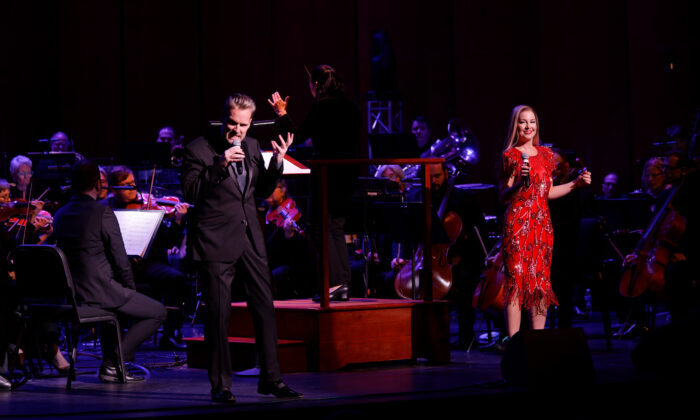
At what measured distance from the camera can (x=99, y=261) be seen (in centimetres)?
512

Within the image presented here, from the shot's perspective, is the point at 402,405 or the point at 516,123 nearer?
the point at 402,405

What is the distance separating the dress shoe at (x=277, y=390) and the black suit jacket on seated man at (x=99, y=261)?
130cm

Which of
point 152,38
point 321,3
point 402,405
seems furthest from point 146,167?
point 402,405

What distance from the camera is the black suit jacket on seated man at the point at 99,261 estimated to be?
507 cm

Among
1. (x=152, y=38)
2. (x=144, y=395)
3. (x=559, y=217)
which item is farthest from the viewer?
(x=152, y=38)

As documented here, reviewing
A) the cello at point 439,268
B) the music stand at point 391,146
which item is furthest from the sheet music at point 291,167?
the music stand at point 391,146

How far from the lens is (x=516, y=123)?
207 inches

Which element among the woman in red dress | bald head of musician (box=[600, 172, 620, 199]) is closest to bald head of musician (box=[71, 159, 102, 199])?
the woman in red dress

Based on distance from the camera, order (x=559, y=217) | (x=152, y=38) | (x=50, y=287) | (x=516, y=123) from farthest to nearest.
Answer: (x=152, y=38)
(x=559, y=217)
(x=516, y=123)
(x=50, y=287)

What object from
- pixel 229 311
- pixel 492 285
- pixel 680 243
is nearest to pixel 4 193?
pixel 229 311

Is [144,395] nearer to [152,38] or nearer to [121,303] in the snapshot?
[121,303]

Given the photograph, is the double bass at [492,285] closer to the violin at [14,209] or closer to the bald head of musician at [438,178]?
the bald head of musician at [438,178]

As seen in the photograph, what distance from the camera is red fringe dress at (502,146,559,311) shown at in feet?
17.2

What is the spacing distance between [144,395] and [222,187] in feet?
3.97
